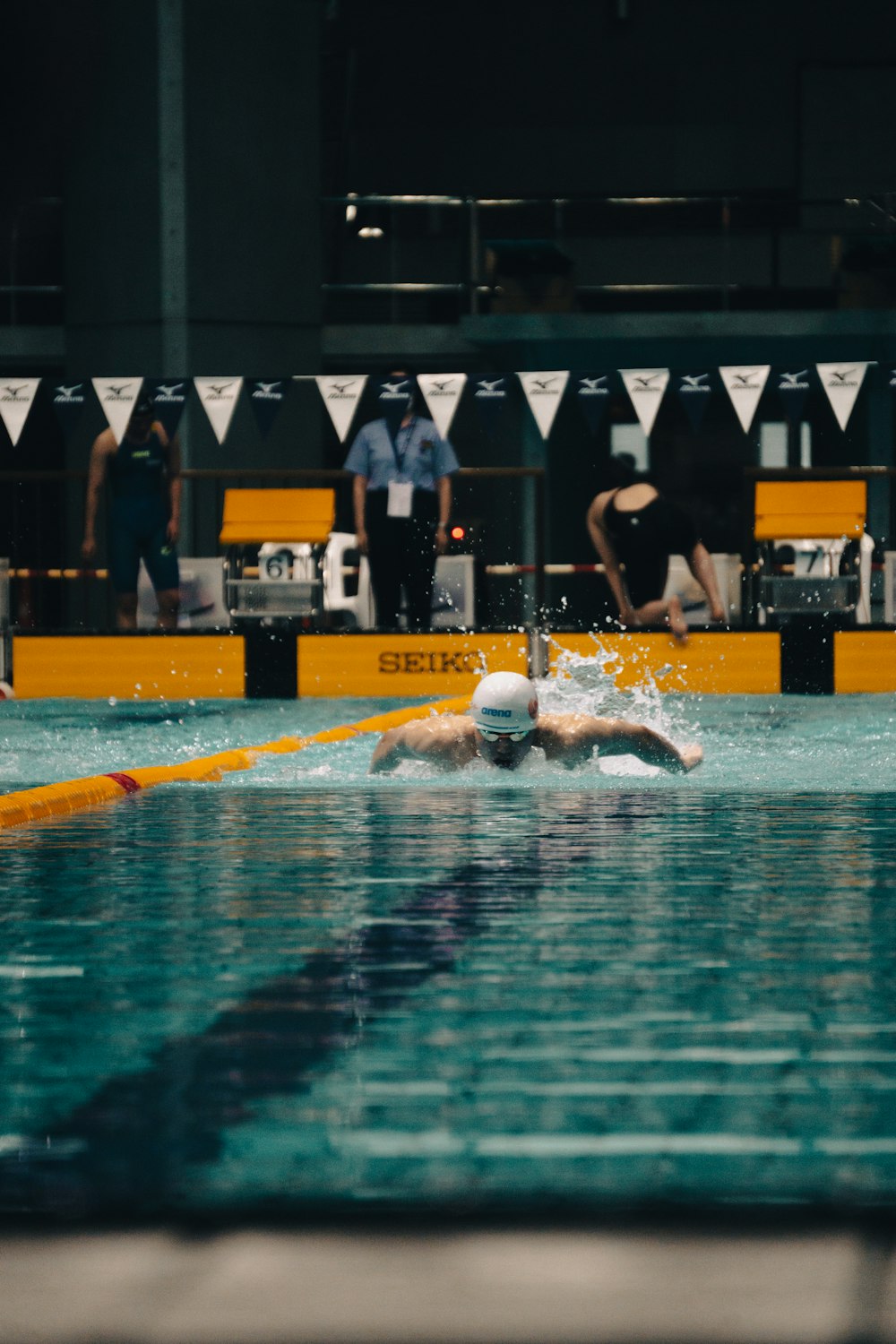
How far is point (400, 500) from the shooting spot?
1458 centimetres

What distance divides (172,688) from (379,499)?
2.11m

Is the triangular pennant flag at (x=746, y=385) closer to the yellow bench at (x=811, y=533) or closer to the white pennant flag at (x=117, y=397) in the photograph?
the yellow bench at (x=811, y=533)

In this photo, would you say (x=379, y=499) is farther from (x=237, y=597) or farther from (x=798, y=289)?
(x=798, y=289)

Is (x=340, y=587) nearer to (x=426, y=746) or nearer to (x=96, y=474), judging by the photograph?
(x=96, y=474)

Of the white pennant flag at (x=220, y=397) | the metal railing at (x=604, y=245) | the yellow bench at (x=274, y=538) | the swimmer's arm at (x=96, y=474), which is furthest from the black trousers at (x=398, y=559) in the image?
the metal railing at (x=604, y=245)

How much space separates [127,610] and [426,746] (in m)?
6.31

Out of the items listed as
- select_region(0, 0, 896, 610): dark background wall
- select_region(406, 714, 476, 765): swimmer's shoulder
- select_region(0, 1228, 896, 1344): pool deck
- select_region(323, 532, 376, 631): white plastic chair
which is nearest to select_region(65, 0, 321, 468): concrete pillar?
select_region(0, 0, 896, 610): dark background wall

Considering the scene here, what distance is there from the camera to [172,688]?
15109mm

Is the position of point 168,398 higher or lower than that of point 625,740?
higher

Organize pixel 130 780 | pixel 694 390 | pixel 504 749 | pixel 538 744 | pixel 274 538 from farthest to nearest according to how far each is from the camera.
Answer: pixel 694 390, pixel 274 538, pixel 538 744, pixel 130 780, pixel 504 749

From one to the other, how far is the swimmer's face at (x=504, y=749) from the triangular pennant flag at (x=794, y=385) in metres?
7.64

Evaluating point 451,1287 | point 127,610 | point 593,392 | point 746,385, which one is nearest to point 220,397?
point 127,610

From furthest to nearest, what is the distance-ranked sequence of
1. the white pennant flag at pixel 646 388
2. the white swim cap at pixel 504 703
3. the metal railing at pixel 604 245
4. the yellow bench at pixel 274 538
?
1. the metal railing at pixel 604 245
2. the white pennant flag at pixel 646 388
3. the yellow bench at pixel 274 538
4. the white swim cap at pixel 504 703

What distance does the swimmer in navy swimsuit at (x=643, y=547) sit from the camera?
1502 cm
